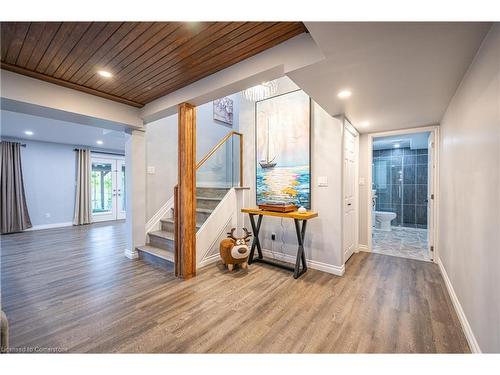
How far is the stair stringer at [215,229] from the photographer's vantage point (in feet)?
9.91

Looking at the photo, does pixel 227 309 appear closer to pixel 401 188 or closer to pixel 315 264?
pixel 315 264

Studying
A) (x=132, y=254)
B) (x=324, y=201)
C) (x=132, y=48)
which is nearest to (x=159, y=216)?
(x=132, y=254)

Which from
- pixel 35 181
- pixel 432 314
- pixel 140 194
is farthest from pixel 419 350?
pixel 35 181

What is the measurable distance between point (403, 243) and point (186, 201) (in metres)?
4.38

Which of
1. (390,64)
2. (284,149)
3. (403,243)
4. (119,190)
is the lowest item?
(403,243)

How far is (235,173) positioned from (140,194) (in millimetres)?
1643

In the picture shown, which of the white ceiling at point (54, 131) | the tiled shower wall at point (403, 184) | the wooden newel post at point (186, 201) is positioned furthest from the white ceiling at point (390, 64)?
the white ceiling at point (54, 131)

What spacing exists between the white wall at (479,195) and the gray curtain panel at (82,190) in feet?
27.1

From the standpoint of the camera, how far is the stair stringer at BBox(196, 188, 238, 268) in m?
3.02

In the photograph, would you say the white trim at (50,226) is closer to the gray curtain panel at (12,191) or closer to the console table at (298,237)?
the gray curtain panel at (12,191)

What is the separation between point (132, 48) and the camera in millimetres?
1833

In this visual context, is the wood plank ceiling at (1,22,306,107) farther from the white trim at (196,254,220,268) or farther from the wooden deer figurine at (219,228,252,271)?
the white trim at (196,254,220,268)
